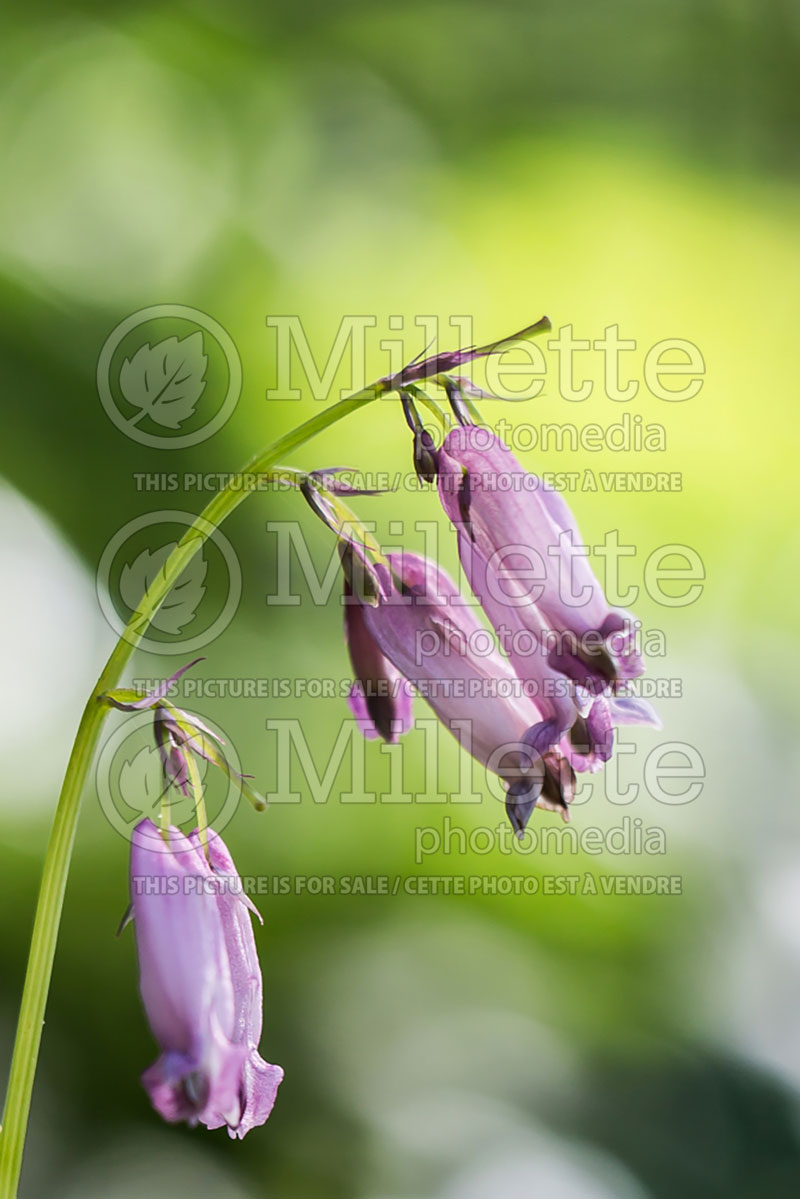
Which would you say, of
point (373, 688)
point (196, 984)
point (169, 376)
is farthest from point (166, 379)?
point (196, 984)

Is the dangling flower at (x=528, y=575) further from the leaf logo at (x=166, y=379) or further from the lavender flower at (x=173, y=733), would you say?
the leaf logo at (x=166, y=379)

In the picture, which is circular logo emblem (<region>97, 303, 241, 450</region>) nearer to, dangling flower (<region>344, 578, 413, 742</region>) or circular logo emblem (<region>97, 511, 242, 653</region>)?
circular logo emblem (<region>97, 511, 242, 653</region>)

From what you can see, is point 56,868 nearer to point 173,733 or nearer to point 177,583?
point 173,733

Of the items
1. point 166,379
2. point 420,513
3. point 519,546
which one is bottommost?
point 519,546

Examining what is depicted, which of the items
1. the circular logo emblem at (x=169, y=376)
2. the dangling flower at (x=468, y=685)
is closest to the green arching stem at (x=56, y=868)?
the dangling flower at (x=468, y=685)

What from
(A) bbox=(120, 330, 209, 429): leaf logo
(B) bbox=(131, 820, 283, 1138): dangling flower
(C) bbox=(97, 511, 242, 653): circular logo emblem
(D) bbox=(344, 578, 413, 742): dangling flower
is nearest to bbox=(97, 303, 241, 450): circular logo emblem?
(A) bbox=(120, 330, 209, 429): leaf logo

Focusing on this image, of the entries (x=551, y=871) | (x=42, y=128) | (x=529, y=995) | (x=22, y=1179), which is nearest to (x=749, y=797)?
(x=551, y=871)
